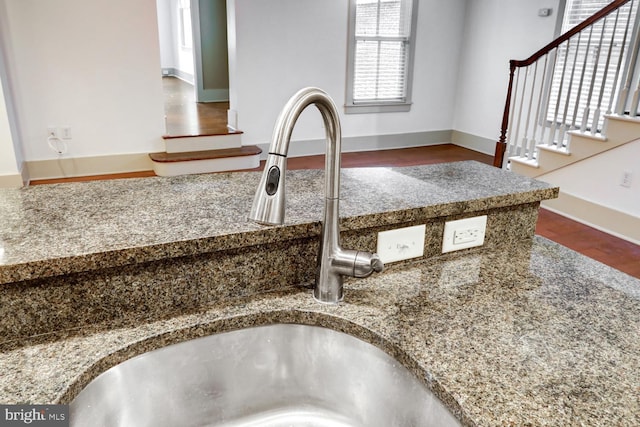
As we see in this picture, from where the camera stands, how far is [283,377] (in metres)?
0.95

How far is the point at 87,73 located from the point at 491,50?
14.6ft

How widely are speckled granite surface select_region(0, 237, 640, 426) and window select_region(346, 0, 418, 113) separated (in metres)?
4.95

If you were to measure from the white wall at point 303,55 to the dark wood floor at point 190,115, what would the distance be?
41cm

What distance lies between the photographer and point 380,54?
584 centimetres

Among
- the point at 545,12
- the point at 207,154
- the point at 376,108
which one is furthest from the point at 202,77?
the point at 545,12

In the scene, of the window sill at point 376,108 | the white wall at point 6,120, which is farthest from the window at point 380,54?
the white wall at point 6,120

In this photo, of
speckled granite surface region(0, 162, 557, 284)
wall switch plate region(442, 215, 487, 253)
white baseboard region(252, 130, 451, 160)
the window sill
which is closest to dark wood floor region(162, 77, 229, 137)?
white baseboard region(252, 130, 451, 160)

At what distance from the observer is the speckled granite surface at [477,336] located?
0.70 m

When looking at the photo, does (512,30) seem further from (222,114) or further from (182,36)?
(182,36)

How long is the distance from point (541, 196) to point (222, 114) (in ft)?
17.9

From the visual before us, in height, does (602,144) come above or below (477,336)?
below

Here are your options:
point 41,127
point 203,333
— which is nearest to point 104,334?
point 203,333

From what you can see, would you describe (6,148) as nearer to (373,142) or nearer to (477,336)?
(373,142)

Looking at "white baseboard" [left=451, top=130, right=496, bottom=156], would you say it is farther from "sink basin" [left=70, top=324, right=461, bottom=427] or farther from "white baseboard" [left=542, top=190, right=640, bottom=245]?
"sink basin" [left=70, top=324, right=461, bottom=427]
